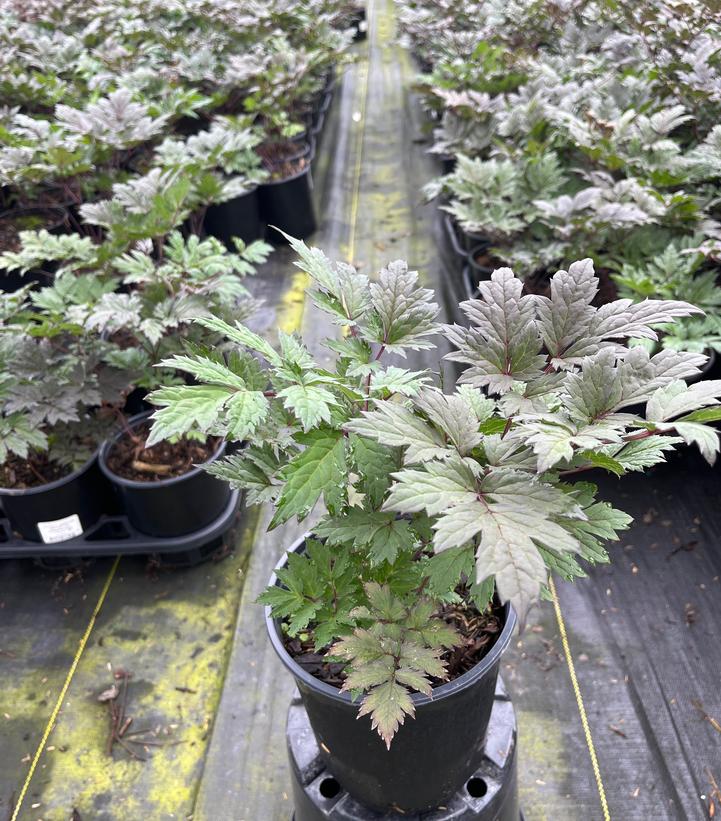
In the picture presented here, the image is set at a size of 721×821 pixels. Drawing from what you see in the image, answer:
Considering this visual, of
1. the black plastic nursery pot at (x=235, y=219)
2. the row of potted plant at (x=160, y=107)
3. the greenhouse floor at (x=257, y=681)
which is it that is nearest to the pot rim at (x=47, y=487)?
the greenhouse floor at (x=257, y=681)

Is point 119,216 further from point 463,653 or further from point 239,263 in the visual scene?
point 463,653

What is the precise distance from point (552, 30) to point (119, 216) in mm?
3950

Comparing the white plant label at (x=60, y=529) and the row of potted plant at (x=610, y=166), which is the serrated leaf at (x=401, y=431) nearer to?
the row of potted plant at (x=610, y=166)

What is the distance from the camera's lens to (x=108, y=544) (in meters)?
2.28

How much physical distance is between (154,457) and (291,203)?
254 cm

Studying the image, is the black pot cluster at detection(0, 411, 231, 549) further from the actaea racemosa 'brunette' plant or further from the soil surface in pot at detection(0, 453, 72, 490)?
the actaea racemosa 'brunette' plant

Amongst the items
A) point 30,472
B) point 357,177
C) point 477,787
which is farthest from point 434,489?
point 357,177

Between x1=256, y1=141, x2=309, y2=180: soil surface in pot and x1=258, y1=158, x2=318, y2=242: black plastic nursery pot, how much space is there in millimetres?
92

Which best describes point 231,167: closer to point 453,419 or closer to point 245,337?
point 245,337

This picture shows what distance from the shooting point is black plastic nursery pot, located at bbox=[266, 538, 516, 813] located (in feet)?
3.85

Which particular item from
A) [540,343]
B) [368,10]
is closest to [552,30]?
[540,343]

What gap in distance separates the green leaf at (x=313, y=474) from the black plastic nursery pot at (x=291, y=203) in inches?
139

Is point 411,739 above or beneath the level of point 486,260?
above

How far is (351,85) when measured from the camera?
721 centimetres
